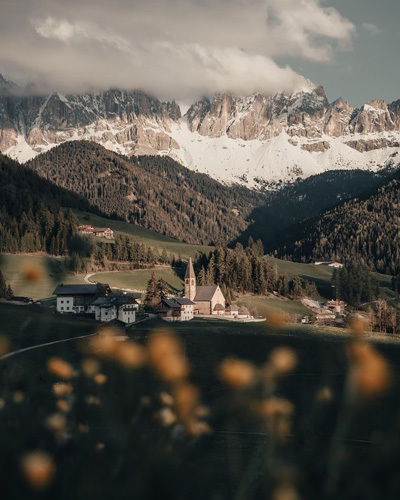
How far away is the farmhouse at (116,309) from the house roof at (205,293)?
108 ft

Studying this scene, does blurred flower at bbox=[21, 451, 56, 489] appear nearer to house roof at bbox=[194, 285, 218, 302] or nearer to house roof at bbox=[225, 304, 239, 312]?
house roof at bbox=[225, 304, 239, 312]

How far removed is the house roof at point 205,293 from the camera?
13089 centimetres

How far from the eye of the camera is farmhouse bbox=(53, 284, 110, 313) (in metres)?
108

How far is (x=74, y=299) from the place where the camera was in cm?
10994

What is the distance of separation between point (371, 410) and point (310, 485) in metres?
7.67

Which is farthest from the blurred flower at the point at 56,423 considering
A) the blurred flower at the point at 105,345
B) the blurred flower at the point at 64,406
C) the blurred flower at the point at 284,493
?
the blurred flower at the point at 284,493

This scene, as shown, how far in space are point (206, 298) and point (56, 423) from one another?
115 m

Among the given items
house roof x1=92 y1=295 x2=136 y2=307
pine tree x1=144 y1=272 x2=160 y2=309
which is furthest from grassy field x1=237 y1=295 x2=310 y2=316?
house roof x1=92 y1=295 x2=136 y2=307

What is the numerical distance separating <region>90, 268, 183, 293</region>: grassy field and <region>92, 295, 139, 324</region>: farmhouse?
147ft

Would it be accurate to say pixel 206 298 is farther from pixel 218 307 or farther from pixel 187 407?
pixel 187 407

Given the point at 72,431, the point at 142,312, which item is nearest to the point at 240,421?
the point at 72,431

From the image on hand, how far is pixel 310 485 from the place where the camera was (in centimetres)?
1794

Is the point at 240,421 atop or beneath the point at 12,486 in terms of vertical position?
beneath

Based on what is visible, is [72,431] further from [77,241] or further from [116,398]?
[77,241]
